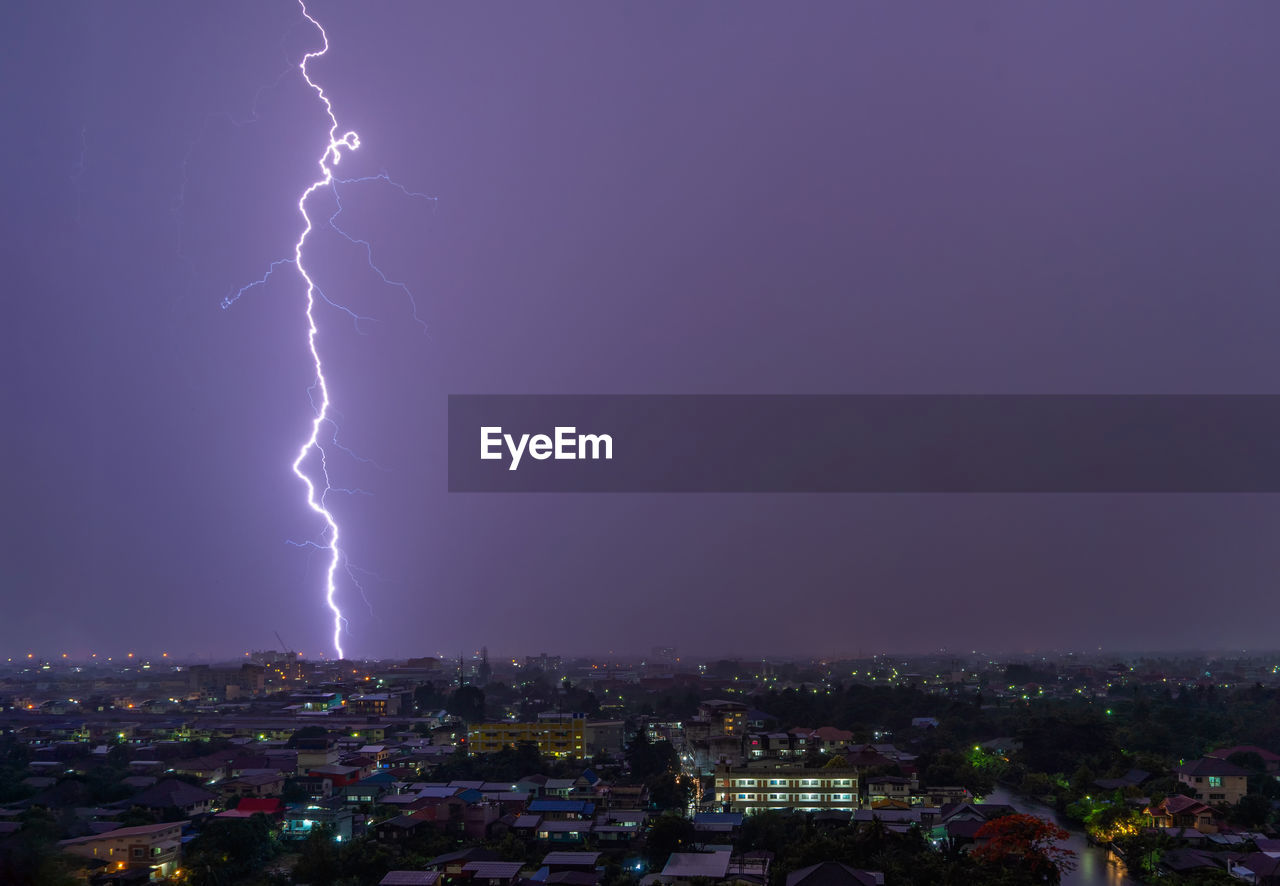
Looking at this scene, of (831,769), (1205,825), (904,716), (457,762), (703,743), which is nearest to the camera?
(1205,825)

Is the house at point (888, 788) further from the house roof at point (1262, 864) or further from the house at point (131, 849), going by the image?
the house at point (131, 849)

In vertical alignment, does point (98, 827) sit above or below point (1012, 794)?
above

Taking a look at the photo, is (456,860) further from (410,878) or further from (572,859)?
(572,859)

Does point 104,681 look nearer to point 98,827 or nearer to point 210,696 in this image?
point 210,696

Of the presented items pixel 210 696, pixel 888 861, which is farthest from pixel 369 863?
pixel 210 696

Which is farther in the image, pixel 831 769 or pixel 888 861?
pixel 831 769

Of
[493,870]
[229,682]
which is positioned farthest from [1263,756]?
[229,682]

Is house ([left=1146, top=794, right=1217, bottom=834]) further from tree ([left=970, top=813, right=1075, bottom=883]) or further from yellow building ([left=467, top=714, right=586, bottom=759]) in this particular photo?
yellow building ([left=467, top=714, right=586, bottom=759])
